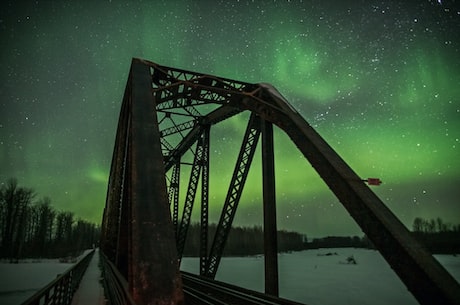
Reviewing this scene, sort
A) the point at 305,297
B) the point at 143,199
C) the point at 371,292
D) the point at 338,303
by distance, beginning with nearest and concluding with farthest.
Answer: the point at 143,199, the point at 338,303, the point at 305,297, the point at 371,292

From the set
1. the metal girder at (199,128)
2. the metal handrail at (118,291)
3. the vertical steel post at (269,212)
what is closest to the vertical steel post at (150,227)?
the metal handrail at (118,291)

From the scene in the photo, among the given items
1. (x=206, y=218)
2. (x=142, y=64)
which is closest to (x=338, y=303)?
(x=206, y=218)

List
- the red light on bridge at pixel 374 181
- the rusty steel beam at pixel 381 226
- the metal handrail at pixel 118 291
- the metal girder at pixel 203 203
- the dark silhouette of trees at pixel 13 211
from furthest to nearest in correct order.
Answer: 1. the dark silhouette of trees at pixel 13 211
2. the metal girder at pixel 203 203
3. the red light on bridge at pixel 374 181
4. the rusty steel beam at pixel 381 226
5. the metal handrail at pixel 118 291

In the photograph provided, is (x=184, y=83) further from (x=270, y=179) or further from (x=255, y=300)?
(x=255, y=300)

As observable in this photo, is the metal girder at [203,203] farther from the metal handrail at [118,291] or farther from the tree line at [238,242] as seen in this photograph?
the tree line at [238,242]

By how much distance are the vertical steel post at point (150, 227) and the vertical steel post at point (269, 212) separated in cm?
318

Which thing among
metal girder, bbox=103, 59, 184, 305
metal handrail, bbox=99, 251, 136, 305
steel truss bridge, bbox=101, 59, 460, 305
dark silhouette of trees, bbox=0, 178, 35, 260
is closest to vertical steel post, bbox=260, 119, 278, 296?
steel truss bridge, bbox=101, 59, 460, 305

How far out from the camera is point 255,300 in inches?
233

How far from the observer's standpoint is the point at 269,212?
590 cm


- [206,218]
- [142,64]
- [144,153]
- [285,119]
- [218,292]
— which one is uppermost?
[142,64]

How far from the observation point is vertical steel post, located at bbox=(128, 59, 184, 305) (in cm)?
237

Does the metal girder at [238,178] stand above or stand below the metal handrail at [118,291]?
above

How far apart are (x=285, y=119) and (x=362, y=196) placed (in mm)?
2367

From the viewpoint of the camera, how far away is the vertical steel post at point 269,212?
555cm
